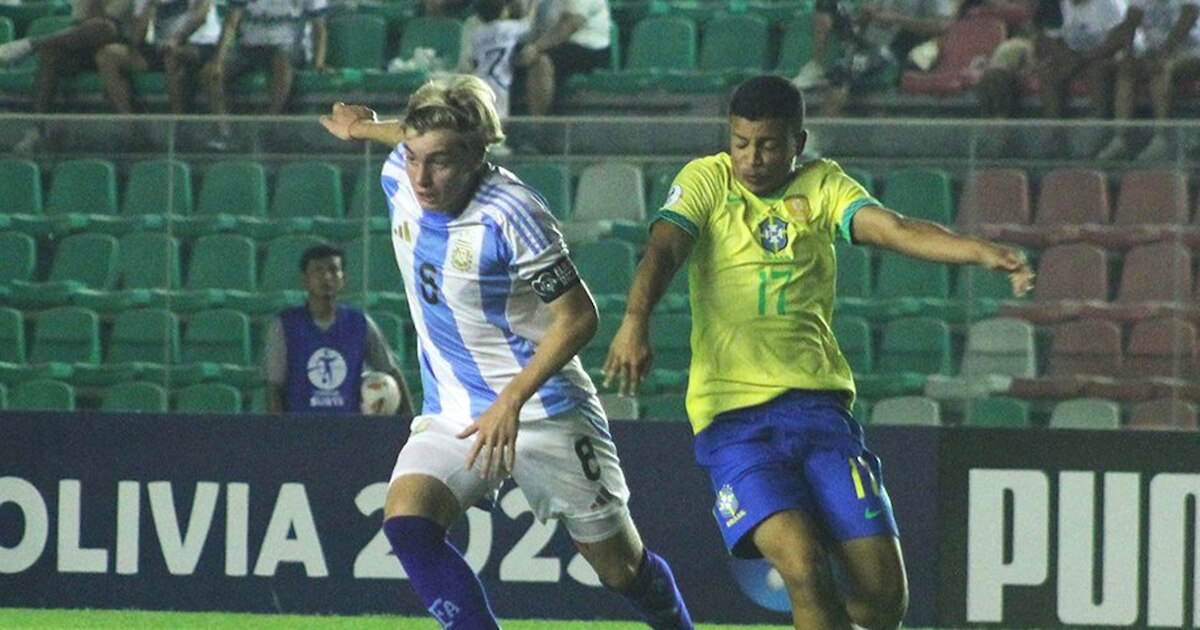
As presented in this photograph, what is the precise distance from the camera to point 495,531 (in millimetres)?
9141

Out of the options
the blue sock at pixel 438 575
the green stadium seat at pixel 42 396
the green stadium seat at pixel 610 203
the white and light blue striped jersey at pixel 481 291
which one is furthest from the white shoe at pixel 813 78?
the blue sock at pixel 438 575

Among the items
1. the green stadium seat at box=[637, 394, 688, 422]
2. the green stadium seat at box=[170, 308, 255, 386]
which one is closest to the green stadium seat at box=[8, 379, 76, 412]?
the green stadium seat at box=[170, 308, 255, 386]

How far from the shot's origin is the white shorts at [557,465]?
19.6 feet

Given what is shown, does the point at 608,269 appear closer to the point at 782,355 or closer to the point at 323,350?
the point at 323,350

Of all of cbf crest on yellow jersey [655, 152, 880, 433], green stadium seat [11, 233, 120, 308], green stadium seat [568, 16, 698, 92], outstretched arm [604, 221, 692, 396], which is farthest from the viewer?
green stadium seat [568, 16, 698, 92]

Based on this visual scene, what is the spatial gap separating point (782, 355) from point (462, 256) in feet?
3.15

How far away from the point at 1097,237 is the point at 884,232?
131 inches

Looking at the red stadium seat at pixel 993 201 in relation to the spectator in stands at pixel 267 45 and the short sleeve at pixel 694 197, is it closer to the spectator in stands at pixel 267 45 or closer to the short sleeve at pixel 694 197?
the short sleeve at pixel 694 197

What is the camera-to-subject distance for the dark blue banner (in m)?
9.08

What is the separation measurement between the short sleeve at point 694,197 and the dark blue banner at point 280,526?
3036mm

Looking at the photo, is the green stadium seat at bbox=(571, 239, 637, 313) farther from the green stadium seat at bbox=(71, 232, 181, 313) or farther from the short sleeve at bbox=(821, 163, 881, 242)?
the short sleeve at bbox=(821, 163, 881, 242)

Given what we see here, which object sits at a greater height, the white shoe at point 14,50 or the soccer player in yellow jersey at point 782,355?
the white shoe at point 14,50

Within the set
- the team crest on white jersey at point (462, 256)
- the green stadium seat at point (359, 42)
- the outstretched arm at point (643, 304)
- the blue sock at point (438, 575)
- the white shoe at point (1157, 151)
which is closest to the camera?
the outstretched arm at point (643, 304)

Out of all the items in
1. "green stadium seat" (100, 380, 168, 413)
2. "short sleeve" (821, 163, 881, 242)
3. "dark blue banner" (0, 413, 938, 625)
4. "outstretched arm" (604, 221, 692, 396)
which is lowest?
"dark blue banner" (0, 413, 938, 625)
